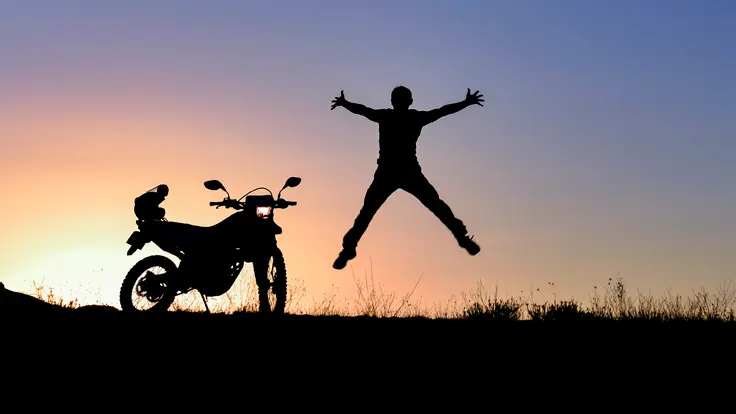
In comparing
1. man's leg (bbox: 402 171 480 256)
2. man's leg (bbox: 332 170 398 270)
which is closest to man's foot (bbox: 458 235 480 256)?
man's leg (bbox: 402 171 480 256)

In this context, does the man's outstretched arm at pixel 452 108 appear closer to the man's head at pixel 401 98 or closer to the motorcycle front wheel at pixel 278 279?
the man's head at pixel 401 98

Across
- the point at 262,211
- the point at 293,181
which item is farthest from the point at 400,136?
the point at 262,211

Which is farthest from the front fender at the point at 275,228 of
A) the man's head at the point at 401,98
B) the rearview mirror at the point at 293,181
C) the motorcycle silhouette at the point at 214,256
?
the man's head at the point at 401,98

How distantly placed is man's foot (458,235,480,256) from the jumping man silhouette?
0.52 meters

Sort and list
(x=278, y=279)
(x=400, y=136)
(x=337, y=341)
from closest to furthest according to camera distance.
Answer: (x=337, y=341)
(x=400, y=136)
(x=278, y=279)

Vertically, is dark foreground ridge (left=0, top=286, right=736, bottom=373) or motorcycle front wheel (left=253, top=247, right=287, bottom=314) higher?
motorcycle front wheel (left=253, top=247, right=287, bottom=314)

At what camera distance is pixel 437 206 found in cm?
1196

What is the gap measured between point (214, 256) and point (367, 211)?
225cm

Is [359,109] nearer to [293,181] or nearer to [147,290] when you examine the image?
[293,181]

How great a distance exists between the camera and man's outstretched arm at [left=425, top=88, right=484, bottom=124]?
38.1 ft

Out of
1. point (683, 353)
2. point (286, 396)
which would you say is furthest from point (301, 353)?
point (683, 353)

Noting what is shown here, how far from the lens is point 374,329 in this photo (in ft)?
29.5

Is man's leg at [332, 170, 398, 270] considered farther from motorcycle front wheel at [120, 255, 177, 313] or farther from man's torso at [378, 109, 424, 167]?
motorcycle front wheel at [120, 255, 177, 313]

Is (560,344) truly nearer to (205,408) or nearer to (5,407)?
(205,408)
